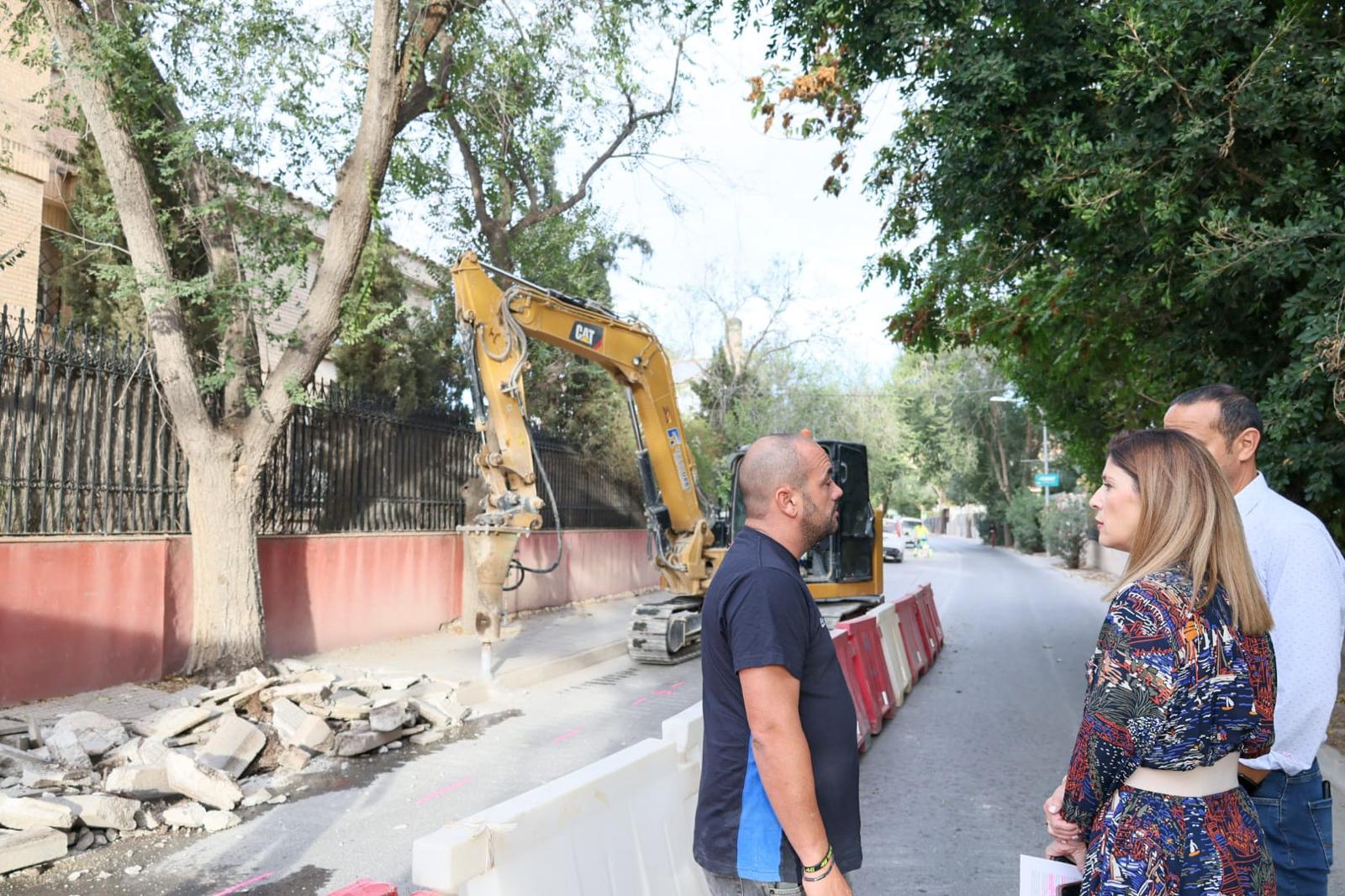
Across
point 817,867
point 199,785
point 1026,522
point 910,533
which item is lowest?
point 199,785

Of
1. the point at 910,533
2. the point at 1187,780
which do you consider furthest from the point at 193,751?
the point at 910,533

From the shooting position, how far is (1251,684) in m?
2.21

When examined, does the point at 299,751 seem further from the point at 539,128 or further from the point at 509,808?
the point at 539,128

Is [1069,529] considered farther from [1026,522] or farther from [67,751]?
[67,751]

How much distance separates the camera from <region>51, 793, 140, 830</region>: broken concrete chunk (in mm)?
5195

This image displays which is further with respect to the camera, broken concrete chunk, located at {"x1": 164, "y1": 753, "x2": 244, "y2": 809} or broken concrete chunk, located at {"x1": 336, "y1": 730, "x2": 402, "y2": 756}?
broken concrete chunk, located at {"x1": 336, "y1": 730, "x2": 402, "y2": 756}

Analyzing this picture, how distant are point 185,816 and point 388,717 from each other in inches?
81.7

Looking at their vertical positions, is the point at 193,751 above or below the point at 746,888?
below

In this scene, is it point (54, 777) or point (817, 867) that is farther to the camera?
point (54, 777)

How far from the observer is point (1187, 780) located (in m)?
2.14

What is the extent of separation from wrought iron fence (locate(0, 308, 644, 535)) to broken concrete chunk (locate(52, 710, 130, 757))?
2.22 metres

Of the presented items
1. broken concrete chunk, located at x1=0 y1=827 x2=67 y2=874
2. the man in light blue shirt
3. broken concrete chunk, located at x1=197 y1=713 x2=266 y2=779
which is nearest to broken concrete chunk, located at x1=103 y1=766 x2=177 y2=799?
broken concrete chunk, located at x1=197 y1=713 x2=266 y2=779

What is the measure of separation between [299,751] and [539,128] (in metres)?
10.3

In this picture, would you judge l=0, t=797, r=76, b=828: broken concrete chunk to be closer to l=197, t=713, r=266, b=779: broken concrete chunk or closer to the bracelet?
l=197, t=713, r=266, b=779: broken concrete chunk
